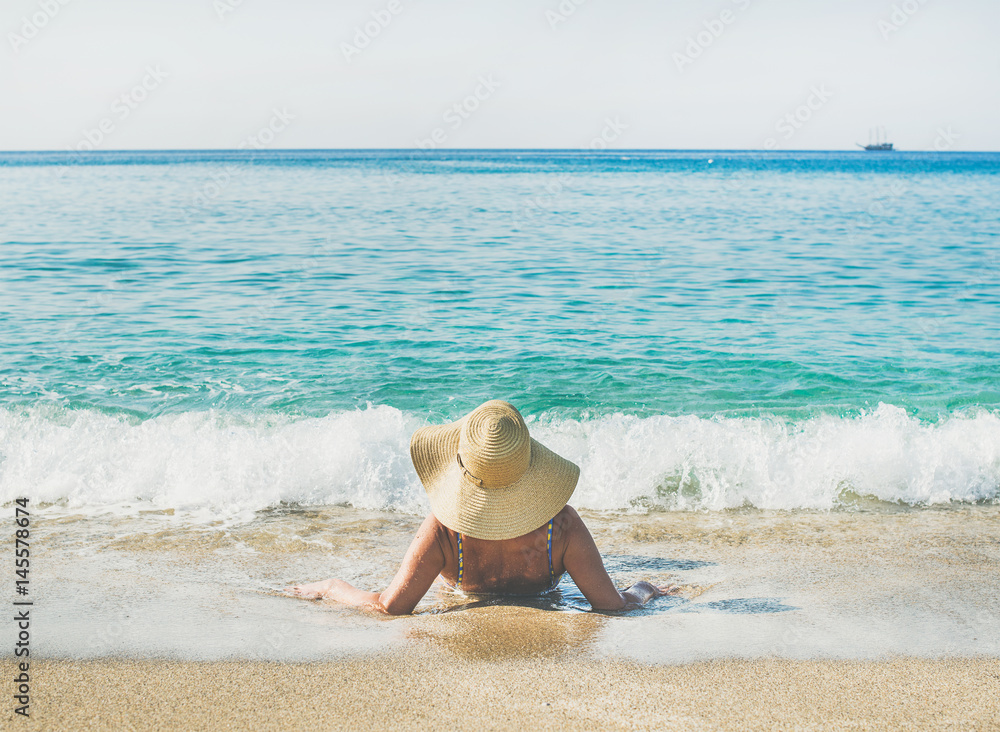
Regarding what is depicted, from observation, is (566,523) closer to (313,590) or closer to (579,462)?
(313,590)

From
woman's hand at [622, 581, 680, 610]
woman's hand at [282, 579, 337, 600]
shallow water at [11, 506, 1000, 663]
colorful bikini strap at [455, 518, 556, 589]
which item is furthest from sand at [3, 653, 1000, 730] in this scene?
woman's hand at [282, 579, 337, 600]

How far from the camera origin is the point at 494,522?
305cm

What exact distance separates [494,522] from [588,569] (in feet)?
1.85

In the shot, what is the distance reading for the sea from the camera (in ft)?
17.6

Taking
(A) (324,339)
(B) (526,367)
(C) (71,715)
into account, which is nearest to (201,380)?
(A) (324,339)

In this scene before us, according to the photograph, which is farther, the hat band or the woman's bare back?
the woman's bare back

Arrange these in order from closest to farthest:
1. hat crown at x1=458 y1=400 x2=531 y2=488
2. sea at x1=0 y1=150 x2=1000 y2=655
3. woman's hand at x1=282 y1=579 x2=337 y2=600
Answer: hat crown at x1=458 y1=400 x2=531 y2=488 < woman's hand at x1=282 y1=579 x2=337 y2=600 < sea at x1=0 y1=150 x2=1000 y2=655

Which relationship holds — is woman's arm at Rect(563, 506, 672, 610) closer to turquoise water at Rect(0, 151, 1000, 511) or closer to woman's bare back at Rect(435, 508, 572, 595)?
woman's bare back at Rect(435, 508, 572, 595)

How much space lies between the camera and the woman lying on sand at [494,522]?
9.60ft

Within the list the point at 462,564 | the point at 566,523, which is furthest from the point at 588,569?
the point at 462,564

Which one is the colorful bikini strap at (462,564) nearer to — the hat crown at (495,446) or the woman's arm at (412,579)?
the woman's arm at (412,579)

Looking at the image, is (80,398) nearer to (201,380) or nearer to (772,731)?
(201,380)


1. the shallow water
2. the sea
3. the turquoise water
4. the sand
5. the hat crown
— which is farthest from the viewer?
the turquoise water

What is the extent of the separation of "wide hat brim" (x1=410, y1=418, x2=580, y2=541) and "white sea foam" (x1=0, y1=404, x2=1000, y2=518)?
95.0 inches
